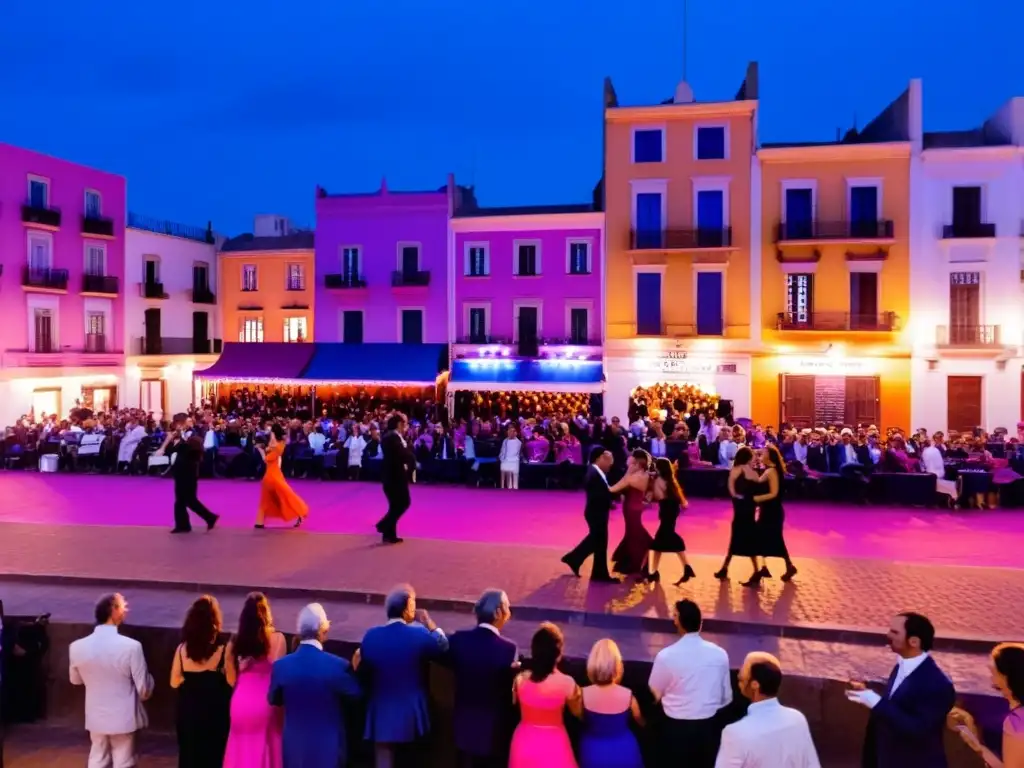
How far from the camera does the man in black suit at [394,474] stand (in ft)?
33.5

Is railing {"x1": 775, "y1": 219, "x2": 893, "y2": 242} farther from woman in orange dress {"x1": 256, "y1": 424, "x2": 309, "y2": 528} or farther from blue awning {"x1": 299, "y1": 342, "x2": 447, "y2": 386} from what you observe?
woman in orange dress {"x1": 256, "y1": 424, "x2": 309, "y2": 528}

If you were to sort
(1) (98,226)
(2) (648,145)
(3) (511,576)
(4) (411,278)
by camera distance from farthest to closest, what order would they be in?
(1) (98,226) → (4) (411,278) → (2) (648,145) → (3) (511,576)

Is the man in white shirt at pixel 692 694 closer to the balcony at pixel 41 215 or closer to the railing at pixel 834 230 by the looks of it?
the railing at pixel 834 230

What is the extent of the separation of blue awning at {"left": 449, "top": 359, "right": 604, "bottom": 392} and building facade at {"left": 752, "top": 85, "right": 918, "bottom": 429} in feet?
16.6

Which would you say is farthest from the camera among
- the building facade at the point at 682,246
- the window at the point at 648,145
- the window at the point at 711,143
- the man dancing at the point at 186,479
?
the window at the point at 648,145

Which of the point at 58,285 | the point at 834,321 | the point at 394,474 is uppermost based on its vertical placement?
the point at 58,285

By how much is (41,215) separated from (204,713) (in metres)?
27.0

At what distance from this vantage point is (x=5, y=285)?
84.4 feet

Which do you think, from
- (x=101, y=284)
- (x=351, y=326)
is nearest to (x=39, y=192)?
(x=101, y=284)

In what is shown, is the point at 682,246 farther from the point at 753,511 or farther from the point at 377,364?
the point at 753,511

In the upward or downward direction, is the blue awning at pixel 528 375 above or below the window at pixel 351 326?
below

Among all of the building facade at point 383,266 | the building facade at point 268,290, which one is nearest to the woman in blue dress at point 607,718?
the building facade at point 383,266

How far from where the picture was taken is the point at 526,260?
85.8 ft

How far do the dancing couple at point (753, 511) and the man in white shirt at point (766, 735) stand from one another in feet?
16.0
